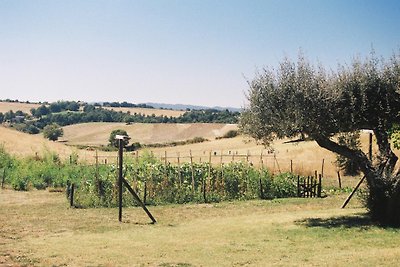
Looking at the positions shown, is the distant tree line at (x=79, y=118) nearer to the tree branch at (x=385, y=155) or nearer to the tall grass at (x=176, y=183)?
the tall grass at (x=176, y=183)

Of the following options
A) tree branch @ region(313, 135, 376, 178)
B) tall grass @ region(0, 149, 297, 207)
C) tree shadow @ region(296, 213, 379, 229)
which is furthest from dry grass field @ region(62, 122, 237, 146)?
tree branch @ region(313, 135, 376, 178)

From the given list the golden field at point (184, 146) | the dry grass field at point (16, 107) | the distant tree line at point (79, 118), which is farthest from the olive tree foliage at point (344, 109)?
the dry grass field at point (16, 107)

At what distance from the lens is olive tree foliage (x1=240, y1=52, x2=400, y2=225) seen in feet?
60.4

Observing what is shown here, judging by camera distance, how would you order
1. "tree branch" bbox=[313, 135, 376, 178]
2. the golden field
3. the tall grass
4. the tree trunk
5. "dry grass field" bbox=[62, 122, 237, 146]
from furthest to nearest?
"dry grass field" bbox=[62, 122, 237, 146] < the golden field < the tall grass < "tree branch" bbox=[313, 135, 376, 178] < the tree trunk

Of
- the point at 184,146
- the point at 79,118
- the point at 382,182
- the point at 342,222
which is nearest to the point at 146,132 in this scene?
the point at 184,146

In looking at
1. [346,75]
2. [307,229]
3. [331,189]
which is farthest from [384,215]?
[331,189]

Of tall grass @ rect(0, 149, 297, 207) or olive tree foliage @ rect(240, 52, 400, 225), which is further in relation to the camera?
tall grass @ rect(0, 149, 297, 207)

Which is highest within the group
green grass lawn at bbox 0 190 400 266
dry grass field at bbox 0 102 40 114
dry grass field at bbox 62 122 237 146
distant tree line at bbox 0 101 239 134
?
dry grass field at bbox 0 102 40 114

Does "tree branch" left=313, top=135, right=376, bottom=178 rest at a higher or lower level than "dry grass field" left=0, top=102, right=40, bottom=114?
lower

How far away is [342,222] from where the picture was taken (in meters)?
19.3

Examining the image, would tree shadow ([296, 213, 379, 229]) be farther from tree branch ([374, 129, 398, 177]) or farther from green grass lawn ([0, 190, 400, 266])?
tree branch ([374, 129, 398, 177])

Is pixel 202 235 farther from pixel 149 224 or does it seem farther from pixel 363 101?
pixel 363 101

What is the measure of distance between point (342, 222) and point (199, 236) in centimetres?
614

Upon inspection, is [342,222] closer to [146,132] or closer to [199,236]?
[199,236]
